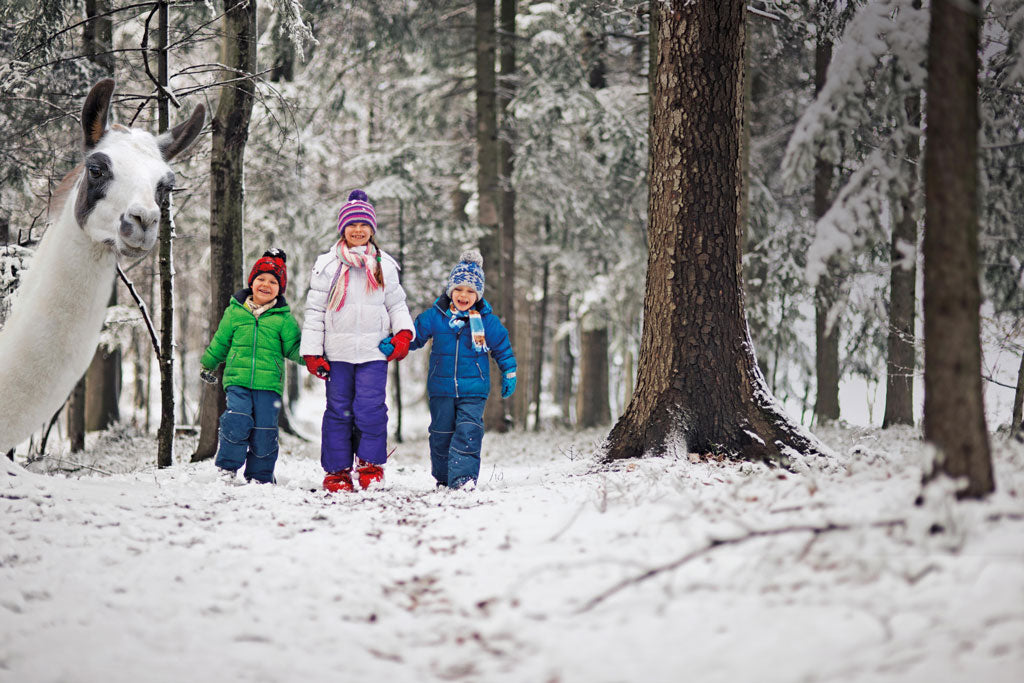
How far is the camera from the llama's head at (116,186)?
491cm

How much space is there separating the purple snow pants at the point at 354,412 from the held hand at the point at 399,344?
0.48 feet

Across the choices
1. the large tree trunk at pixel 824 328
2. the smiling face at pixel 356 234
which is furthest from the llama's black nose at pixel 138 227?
the large tree trunk at pixel 824 328

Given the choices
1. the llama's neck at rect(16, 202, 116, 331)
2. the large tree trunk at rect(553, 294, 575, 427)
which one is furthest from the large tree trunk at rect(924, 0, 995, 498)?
the large tree trunk at rect(553, 294, 575, 427)

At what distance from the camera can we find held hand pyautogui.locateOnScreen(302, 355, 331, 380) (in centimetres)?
577

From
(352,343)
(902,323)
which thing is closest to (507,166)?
(902,323)

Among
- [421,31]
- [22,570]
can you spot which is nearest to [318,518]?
[22,570]

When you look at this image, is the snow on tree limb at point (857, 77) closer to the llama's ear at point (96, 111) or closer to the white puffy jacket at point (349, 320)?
the white puffy jacket at point (349, 320)

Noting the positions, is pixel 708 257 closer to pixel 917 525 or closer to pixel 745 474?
pixel 745 474

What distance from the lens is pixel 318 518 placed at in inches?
175

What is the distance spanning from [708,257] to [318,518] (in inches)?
136

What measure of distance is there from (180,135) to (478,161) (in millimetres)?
8504

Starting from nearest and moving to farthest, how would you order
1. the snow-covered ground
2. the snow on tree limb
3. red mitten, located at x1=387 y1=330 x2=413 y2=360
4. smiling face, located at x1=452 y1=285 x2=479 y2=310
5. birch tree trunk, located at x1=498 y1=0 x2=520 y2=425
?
the snow-covered ground → the snow on tree limb → red mitten, located at x1=387 y1=330 x2=413 y2=360 → smiling face, located at x1=452 y1=285 x2=479 y2=310 → birch tree trunk, located at x1=498 y1=0 x2=520 y2=425

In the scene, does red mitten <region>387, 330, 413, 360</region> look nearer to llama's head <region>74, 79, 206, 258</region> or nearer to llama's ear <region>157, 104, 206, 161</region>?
llama's head <region>74, 79, 206, 258</region>

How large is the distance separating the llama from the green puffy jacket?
0.96 meters
